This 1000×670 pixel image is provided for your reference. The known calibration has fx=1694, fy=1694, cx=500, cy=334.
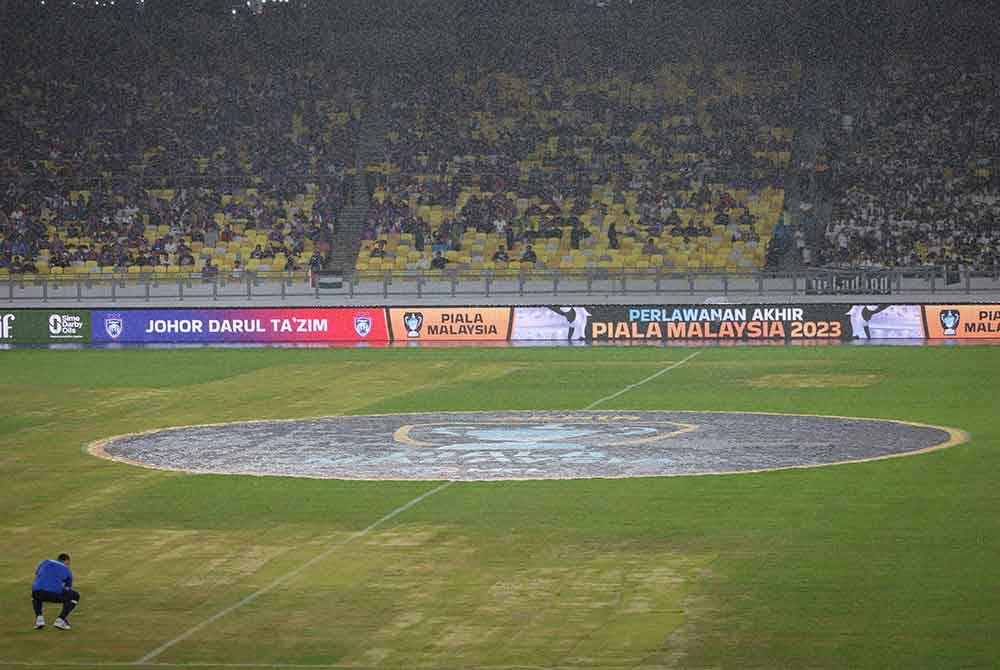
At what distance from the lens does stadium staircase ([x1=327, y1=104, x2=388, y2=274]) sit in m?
66.5

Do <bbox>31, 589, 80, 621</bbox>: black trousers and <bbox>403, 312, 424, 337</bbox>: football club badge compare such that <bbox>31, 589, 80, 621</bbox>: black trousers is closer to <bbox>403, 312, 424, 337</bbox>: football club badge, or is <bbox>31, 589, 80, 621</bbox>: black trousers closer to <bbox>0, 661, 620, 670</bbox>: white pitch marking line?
<bbox>0, 661, 620, 670</bbox>: white pitch marking line

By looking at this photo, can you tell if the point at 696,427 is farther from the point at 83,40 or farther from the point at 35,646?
the point at 83,40

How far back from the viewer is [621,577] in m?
17.7

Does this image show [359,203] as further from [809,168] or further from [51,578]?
[51,578]

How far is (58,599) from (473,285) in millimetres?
44678

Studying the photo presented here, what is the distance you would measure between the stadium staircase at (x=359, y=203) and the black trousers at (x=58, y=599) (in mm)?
47282

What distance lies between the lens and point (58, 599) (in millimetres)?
15273

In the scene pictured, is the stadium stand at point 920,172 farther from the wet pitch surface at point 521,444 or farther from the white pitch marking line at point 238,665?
the white pitch marking line at point 238,665

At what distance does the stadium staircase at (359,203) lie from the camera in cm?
6650

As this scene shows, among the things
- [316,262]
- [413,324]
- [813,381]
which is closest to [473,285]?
[316,262]

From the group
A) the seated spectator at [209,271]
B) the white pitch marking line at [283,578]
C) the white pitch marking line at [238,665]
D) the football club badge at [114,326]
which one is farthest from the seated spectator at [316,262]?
the white pitch marking line at [238,665]

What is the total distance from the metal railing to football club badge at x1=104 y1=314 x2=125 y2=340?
6426 mm

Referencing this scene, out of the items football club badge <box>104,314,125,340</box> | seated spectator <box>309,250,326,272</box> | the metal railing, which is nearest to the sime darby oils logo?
football club badge <box>104,314,125,340</box>

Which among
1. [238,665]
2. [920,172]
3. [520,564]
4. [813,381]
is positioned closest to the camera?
[238,665]
